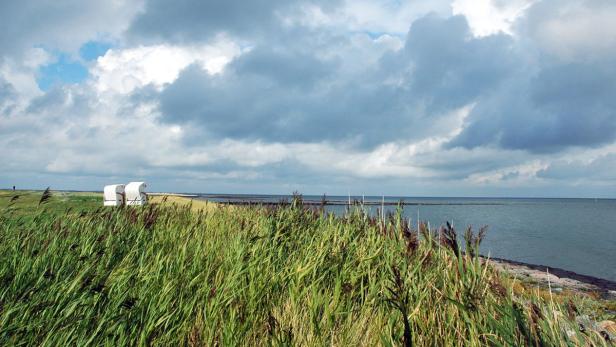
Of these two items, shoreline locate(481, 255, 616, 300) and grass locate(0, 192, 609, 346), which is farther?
shoreline locate(481, 255, 616, 300)

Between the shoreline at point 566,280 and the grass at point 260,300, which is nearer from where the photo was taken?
the grass at point 260,300

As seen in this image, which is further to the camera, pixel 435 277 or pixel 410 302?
pixel 435 277

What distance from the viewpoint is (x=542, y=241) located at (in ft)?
111

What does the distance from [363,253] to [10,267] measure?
4576mm

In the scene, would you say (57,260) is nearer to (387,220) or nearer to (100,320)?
(100,320)

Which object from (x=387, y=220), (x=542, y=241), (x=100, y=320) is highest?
(x=387, y=220)

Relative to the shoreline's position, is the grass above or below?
above

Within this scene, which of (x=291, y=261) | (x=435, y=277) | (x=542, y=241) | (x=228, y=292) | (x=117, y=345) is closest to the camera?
(x=117, y=345)

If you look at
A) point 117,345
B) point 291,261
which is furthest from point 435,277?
point 117,345

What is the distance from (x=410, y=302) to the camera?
4.35 m

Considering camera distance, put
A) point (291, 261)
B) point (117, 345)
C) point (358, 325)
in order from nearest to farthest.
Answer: point (117, 345)
point (358, 325)
point (291, 261)

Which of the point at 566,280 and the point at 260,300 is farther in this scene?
the point at 566,280

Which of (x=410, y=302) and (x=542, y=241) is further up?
(x=410, y=302)

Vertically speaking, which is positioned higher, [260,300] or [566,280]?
[260,300]
